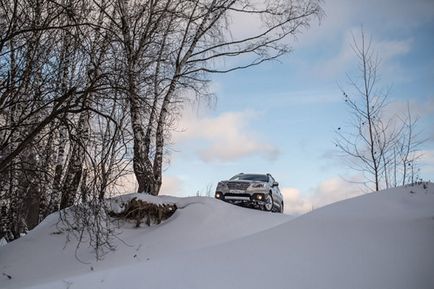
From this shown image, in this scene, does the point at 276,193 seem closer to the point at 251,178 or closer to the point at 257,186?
the point at 251,178

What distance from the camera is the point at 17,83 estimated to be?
318 inches

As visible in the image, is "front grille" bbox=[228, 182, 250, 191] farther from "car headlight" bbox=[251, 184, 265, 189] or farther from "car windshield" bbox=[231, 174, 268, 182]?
"car windshield" bbox=[231, 174, 268, 182]

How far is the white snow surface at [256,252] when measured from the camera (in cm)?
519

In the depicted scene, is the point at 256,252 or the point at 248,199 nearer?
the point at 256,252

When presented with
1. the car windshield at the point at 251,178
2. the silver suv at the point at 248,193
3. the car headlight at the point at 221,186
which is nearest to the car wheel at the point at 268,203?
the silver suv at the point at 248,193

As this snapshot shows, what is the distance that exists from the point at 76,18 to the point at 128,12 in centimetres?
368

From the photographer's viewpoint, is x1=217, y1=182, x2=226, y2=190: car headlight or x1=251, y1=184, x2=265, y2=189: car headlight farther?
x1=217, y1=182, x2=226, y2=190: car headlight

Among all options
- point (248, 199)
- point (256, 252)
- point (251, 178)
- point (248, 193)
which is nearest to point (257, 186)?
point (248, 193)

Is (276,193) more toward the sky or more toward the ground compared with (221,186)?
more toward the ground

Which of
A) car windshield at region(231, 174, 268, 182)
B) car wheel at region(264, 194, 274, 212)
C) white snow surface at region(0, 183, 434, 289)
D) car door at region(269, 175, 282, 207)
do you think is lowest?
white snow surface at region(0, 183, 434, 289)

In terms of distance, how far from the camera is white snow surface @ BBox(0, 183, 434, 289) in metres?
5.19

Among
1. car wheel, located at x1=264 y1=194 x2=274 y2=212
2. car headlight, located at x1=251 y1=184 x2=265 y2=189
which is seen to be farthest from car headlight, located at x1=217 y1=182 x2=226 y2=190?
car wheel, located at x1=264 y1=194 x2=274 y2=212

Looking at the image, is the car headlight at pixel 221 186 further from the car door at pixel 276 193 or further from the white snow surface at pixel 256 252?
the white snow surface at pixel 256 252

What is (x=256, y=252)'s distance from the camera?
20.2 feet
